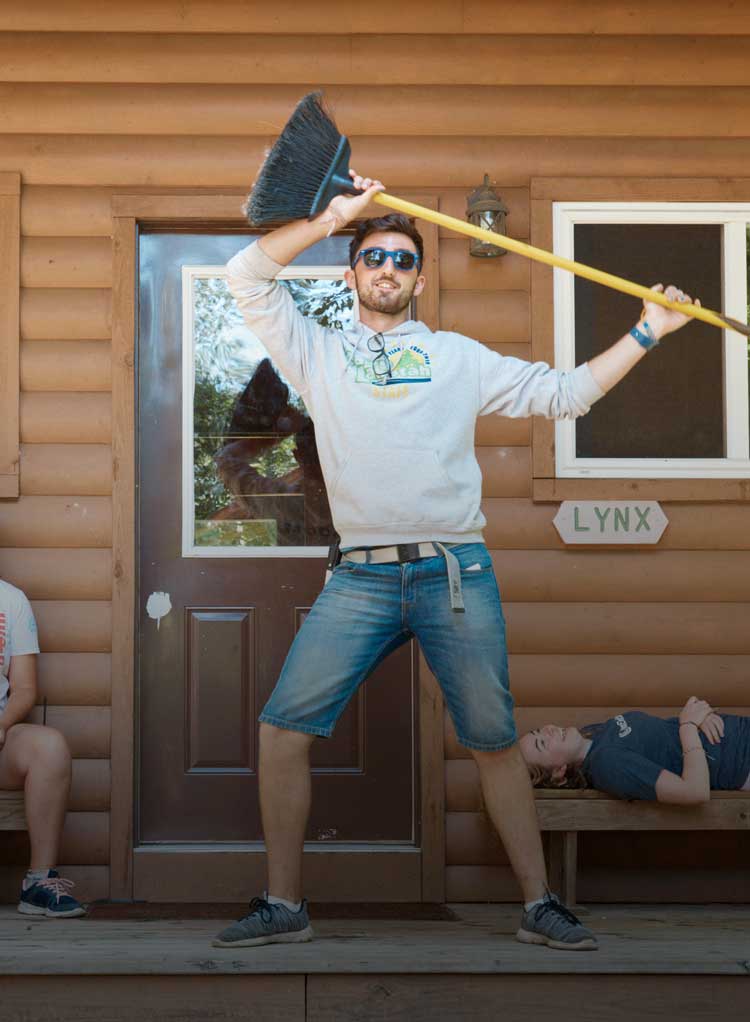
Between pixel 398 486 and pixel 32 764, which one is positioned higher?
pixel 398 486

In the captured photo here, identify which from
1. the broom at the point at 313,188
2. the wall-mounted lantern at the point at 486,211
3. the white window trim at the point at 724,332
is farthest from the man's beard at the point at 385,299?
the white window trim at the point at 724,332

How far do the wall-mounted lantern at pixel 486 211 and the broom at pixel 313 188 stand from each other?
3.74ft

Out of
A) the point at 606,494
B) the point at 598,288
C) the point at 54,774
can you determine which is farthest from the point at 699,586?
the point at 54,774

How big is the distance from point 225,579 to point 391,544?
1.33 metres

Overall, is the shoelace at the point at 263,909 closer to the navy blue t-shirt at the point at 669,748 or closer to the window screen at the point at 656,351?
the navy blue t-shirt at the point at 669,748

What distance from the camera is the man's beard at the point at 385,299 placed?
3.10 metres

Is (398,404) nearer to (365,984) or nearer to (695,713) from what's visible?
(365,984)

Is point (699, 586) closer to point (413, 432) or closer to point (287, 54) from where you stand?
point (413, 432)

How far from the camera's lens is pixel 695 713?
376cm

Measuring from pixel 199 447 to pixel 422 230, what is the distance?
1.07 m

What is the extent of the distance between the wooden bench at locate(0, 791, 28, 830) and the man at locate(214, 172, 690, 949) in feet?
3.35

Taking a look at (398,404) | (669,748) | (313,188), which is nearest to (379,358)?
(398,404)

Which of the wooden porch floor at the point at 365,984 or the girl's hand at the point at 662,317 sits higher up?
the girl's hand at the point at 662,317

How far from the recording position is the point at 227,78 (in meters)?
4.18
